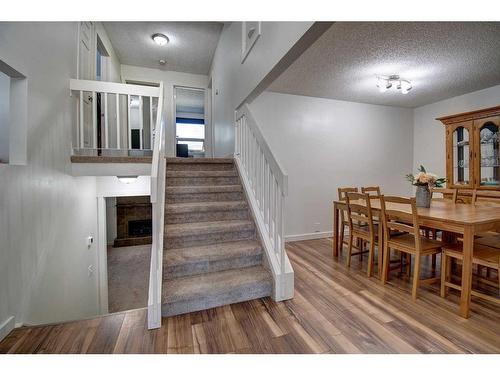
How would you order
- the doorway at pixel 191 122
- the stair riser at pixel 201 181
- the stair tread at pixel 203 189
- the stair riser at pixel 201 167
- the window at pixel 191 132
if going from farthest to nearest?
the window at pixel 191 132 < the doorway at pixel 191 122 < the stair riser at pixel 201 167 < the stair riser at pixel 201 181 < the stair tread at pixel 203 189

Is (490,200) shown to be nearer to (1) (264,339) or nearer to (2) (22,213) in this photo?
(1) (264,339)

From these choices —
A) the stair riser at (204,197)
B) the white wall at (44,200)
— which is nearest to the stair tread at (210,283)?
the stair riser at (204,197)

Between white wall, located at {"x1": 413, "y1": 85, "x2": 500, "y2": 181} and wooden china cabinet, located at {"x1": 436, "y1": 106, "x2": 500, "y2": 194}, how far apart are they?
49 centimetres

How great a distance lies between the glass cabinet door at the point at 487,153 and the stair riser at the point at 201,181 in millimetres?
3547

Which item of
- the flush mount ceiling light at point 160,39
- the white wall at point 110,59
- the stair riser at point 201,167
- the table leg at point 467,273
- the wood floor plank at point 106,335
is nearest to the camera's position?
the wood floor plank at point 106,335

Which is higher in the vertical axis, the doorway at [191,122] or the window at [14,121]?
the doorway at [191,122]

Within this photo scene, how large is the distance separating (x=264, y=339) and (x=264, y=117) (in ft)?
10.0

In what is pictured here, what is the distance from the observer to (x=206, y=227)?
2.33 meters

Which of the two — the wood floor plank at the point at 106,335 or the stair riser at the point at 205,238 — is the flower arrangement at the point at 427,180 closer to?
the stair riser at the point at 205,238

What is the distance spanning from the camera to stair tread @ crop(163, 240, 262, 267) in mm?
2049

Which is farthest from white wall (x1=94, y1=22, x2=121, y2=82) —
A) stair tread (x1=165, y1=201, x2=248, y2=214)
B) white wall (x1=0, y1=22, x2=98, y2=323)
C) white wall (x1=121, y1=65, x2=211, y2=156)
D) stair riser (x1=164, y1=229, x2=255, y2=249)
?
stair riser (x1=164, y1=229, x2=255, y2=249)

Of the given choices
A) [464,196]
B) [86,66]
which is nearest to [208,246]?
[86,66]

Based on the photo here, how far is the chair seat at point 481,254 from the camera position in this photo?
1.77 m
